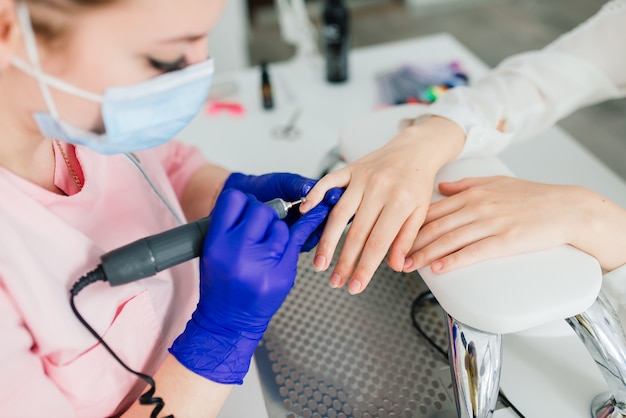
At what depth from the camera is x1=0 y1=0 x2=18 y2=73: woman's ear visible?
55 cm

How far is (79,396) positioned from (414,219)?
0.50 meters

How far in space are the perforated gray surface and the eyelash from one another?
0.49 m

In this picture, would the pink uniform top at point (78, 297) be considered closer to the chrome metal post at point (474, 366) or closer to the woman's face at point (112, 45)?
the woman's face at point (112, 45)

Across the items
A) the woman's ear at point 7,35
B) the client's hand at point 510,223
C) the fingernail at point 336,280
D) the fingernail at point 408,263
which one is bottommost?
the fingernail at point 336,280

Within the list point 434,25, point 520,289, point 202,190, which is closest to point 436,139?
point 520,289

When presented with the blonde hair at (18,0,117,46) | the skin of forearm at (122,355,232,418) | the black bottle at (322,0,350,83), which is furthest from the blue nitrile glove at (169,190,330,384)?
the black bottle at (322,0,350,83)

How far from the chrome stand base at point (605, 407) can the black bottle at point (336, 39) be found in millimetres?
1084

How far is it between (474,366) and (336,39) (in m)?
1.10

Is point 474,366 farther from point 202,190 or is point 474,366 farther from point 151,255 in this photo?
point 202,190

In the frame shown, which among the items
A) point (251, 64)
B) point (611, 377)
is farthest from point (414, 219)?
point (251, 64)

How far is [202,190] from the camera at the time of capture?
3.38 ft

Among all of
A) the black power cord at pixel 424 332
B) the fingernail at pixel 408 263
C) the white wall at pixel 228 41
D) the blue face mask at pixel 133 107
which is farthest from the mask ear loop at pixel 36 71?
the white wall at pixel 228 41

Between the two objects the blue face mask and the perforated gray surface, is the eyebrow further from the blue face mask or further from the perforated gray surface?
the perforated gray surface

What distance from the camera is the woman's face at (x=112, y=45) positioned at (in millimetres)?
554
